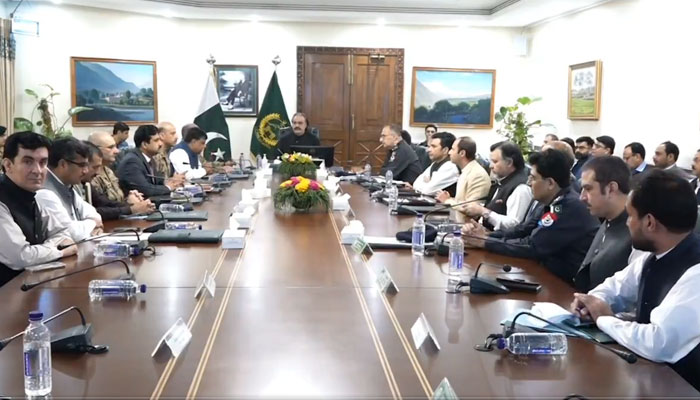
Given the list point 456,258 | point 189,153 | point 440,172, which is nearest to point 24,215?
point 456,258

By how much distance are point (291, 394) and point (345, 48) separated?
9030 mm

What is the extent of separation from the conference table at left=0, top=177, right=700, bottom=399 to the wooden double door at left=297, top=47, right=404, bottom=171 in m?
7.41

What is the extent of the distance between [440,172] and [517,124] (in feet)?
12.7

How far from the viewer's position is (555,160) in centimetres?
319

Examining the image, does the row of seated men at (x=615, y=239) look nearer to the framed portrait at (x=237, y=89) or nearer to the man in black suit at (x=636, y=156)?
the man in black suit at (x=636, y=156)

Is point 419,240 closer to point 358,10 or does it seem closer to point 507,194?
point 507,194

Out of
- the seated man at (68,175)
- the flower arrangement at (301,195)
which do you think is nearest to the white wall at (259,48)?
the flower arrangement at (301,195)

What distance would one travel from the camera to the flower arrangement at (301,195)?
13.6 feet

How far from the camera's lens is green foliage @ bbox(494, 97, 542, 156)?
9.21 m

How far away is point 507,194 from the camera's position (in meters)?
4.30

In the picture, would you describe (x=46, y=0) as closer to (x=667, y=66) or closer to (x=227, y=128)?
(x=227, y=128)

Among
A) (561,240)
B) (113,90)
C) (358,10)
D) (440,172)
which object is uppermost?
(358,10)

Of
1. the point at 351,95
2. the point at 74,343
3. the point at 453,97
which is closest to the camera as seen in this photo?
the point at 74,343

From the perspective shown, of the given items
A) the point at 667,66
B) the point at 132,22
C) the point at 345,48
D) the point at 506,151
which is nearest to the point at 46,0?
the point at 132,22
